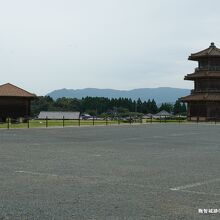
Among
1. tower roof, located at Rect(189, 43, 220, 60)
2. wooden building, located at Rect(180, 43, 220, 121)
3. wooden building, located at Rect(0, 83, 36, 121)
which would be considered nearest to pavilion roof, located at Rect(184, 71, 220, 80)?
wooden building, located at Rect(180, 43, 220, 121)

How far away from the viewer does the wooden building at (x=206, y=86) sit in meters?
68.9

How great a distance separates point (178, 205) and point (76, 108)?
120 m

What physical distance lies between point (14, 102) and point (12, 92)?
1.31 m

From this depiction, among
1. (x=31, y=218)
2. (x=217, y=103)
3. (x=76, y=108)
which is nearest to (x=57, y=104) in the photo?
(x=76, y=108)

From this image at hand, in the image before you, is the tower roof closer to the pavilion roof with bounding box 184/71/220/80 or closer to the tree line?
the pavilion roof with bounding box 184/71/220/80

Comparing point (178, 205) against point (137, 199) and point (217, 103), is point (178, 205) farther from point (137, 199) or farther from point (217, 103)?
point (217, 103)

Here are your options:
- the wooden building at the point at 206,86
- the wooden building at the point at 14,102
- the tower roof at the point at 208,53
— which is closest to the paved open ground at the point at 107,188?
the wooden building at the point at 14,102

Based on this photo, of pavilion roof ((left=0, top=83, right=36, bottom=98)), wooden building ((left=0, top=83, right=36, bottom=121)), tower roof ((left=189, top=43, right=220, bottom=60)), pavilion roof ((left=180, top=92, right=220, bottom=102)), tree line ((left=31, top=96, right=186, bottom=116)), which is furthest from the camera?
tree line ((left=31, top=96, right=186, bottom=116))

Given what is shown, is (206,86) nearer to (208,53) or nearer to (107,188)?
(208,53)

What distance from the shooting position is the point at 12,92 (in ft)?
188

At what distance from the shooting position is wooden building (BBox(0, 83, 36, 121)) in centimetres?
5631

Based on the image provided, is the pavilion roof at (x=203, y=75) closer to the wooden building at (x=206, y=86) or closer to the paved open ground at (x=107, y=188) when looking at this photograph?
the wooden building at (x=206, y=86)

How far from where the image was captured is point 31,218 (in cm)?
612

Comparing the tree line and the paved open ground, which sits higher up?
the tree line
